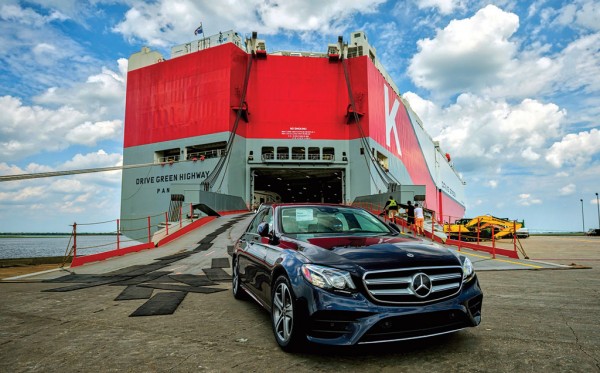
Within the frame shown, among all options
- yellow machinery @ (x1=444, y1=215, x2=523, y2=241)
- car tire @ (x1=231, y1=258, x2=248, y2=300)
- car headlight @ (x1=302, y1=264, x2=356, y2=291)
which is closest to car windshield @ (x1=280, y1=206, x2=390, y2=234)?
car headlight @ (x1=302, y1=264, x2=356, y2=291)

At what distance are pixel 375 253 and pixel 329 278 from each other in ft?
1.65

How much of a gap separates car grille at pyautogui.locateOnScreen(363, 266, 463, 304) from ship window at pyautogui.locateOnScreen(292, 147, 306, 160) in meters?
29.8

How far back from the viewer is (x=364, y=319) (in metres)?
2.83

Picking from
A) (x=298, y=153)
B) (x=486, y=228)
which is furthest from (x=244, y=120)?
(x=486, y=228)

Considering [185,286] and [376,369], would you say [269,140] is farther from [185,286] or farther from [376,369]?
[376,369]

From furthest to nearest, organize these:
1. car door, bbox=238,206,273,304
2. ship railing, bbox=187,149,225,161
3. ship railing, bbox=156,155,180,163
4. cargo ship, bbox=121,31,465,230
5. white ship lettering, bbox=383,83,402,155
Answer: white ship lettering, bbox=383,83,402,155
ship railing, bbox=156,155,180,163
cargo ship, bbox=121,31,465,230
ship railing, bbox=187,149,225,161
car door, bbox=238,206,273,304

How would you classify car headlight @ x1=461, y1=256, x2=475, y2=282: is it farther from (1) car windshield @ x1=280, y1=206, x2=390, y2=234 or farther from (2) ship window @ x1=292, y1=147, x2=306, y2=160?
(2) ship window @ x1=292, y1=147, x2=306, y2=160

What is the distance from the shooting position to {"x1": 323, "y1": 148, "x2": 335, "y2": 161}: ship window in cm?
3316

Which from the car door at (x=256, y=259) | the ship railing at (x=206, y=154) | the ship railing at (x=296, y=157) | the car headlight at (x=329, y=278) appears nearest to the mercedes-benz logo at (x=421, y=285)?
the car headlight at (x=329, y=278)

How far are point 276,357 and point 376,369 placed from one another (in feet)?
2.74

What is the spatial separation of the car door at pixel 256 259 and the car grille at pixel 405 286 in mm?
1358

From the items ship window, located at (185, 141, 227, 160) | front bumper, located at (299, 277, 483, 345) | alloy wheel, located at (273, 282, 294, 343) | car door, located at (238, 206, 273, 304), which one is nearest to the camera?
front bumper, located at (299, 277, 483, 345)

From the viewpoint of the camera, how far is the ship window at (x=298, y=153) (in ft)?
108

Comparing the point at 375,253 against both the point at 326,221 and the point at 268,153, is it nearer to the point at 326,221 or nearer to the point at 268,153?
the point at 326,221
